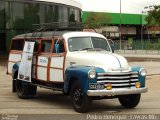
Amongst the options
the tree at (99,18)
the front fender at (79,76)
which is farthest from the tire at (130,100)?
the tree at (99,18)

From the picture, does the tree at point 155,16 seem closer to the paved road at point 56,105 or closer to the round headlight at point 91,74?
the paved road at point 56,105

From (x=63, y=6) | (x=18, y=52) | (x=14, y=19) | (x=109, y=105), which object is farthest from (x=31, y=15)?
(x=109, y=105)

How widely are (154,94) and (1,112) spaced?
6.35m

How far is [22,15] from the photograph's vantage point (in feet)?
110

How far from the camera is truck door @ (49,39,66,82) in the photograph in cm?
1325

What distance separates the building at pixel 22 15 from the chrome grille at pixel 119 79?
69.0 feet

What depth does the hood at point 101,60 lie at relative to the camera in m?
12.1

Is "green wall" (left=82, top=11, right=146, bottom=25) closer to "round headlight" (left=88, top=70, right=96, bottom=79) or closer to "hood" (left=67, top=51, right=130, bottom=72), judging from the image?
"hood" (left=67, top=51, right=130, bottom=72)

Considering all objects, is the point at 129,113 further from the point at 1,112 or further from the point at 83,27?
the point at 83,27

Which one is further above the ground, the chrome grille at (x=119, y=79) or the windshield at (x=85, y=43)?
the windshield at (x=85, y=43)

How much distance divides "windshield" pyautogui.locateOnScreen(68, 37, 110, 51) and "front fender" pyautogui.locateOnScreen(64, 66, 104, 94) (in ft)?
3.40

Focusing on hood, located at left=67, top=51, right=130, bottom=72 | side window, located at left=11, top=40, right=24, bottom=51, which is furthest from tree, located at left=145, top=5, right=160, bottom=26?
hood, located at left=67, top=51, right=130, bottom=72

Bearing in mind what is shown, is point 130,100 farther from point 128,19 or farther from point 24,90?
point 128,19

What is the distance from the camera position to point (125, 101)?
1330cm
